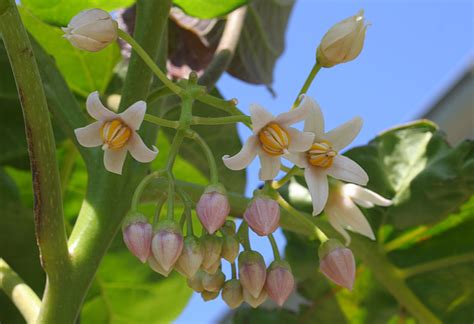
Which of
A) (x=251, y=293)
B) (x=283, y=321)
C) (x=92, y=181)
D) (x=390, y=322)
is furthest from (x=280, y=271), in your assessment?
(x=390, y=322)

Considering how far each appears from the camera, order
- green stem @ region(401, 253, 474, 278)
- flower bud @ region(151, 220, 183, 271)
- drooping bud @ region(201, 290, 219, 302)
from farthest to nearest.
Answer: green stem @ region(401, 253, 474, 278) → drooping bud @ region(201, 290, 219, 302) → flower bud @ region(151, 220, 183, 271)

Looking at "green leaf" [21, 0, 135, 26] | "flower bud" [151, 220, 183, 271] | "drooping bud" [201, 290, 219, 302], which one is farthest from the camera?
"green leaf" [21, 0, 135, 26]

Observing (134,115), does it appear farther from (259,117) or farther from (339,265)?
(339,265)

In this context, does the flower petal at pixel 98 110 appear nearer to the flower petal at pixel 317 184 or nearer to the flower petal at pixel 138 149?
the flower petal at pixel 138 149

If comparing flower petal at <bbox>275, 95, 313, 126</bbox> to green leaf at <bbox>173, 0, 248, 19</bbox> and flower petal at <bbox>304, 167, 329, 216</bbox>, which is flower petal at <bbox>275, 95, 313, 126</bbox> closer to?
flower petal at <bbox>304, 167, 329, 216</bbox>

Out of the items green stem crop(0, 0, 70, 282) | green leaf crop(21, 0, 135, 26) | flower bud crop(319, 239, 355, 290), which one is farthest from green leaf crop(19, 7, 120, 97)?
flower bud crop(319, 239, 355, 290)

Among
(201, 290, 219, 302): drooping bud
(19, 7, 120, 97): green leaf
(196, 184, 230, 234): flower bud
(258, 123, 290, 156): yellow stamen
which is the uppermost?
(258, 123, 290, 156): yellow stamen
